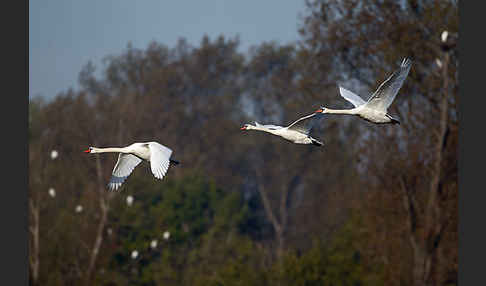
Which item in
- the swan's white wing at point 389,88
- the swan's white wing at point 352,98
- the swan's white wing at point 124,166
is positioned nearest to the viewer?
the swan's white wing at point 389,88

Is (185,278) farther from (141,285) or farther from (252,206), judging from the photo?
(252,206)

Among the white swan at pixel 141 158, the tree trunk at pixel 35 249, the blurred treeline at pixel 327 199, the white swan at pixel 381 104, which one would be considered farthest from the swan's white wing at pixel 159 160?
the tree trunk at pixel 35 249

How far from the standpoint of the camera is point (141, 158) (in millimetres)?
16984

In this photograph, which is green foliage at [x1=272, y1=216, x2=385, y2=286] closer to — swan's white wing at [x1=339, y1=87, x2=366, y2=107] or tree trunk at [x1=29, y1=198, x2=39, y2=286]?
tree trunk at [x1=29, y1=198, x2=39, y2=286]

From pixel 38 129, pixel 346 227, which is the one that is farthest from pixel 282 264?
pixel 38 129

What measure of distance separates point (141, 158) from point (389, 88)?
5144 millimetres

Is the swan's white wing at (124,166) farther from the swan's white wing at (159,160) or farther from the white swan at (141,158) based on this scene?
the swan's white wing at (159,160)

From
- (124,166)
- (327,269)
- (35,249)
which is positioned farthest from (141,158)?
(327,269)

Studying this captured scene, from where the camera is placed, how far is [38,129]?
216 ft

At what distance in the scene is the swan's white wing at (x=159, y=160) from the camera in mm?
14500

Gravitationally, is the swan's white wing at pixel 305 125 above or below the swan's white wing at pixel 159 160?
above

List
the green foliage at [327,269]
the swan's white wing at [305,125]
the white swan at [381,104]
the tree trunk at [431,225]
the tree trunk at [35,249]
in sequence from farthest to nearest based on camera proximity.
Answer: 1. the green foliage at [327,269]
2. the tree trunk at [35,249]
3. the tree trunk at [431,225]
4. the swan's white wing at [305,125]
5. the white swan at [381,104]

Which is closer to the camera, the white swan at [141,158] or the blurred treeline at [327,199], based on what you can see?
the white swan at [141,158]

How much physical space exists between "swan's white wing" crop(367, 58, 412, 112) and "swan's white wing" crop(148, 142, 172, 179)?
3952mm
